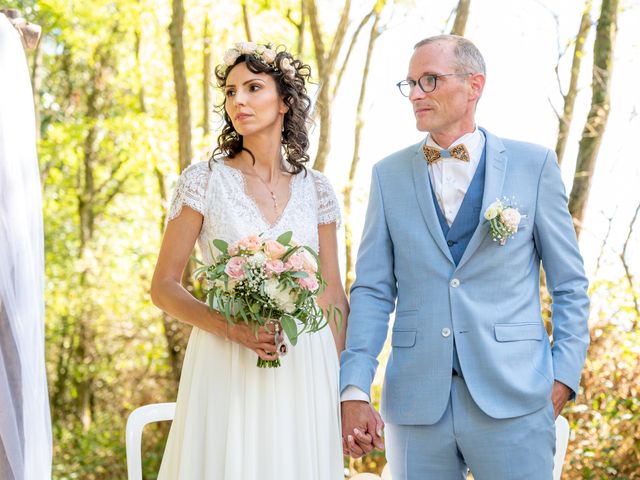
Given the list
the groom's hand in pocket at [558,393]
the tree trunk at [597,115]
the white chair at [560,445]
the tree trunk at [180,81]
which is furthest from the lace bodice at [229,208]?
the tree trunk at [180,81]

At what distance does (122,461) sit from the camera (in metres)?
8.70

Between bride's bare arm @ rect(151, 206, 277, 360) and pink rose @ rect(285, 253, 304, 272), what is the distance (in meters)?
0.27

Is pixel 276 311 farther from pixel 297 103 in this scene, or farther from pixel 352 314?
pixel 297 103

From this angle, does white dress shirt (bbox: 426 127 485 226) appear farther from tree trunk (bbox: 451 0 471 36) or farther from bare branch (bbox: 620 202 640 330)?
bare branch (bbox: 620 202 640 330)

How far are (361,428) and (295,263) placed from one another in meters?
0.58

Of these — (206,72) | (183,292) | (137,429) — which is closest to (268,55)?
(183,292)

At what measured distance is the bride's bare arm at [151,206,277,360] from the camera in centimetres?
281

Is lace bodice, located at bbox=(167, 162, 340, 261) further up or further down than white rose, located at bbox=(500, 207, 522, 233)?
further up

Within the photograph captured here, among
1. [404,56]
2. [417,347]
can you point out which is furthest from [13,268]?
[404,56]

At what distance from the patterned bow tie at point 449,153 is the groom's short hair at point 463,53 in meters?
0.26

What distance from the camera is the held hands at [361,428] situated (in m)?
2.80

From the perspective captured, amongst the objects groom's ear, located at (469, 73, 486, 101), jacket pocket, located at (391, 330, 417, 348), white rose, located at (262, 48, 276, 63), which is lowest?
jacket pocket, located at (391, 330, 417, 348)

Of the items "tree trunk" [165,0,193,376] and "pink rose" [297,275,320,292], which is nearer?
"pink rose" [297,275,320,292]

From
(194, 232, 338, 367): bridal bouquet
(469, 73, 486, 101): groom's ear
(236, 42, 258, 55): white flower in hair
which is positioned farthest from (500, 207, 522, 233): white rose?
(236, 42, 258, 55): white flower in hair
